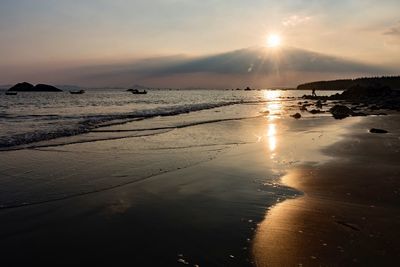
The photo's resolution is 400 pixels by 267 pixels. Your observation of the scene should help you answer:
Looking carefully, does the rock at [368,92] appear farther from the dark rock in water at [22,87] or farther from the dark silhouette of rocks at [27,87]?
the dark rock in water at [22,87]

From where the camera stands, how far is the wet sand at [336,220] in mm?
5066

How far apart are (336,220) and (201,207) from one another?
8.21ft

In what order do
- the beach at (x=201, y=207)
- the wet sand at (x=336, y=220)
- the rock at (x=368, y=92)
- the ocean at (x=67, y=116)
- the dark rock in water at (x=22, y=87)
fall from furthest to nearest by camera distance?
the dark rock in water at (x=22, y=87) < the rock at (x=368, y=92) < the ocean at (x=67, y=116) < the beach at (x=201, y=207) < the wet sand at (x=336, y=220)

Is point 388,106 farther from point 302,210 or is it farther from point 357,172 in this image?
point 302,210

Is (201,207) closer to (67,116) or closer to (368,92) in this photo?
(67,116)

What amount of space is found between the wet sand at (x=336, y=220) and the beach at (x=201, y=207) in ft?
0.07

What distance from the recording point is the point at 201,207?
7.32 metres

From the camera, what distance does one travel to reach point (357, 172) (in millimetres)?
10305

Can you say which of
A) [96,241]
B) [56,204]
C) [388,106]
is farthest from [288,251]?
[388,106]

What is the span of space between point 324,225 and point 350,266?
61.1 inches

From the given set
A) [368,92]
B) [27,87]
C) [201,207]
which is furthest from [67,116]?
[27,87]

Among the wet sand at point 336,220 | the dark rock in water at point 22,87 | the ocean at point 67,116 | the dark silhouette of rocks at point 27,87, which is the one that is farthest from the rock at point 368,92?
the dark rock in water at point 22,87

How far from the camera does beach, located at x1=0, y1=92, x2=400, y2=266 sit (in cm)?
520

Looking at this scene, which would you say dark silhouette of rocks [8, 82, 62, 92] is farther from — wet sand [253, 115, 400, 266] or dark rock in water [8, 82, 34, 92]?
wet sand [253, 115, 400, 266]
